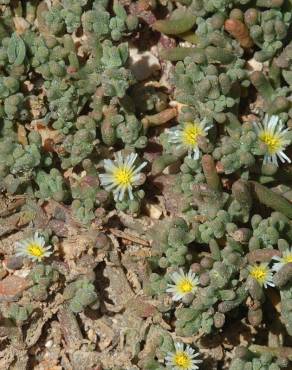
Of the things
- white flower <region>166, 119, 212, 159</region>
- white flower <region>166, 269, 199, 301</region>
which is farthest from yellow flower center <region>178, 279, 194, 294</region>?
white flower <region>166, 119, 212, 159</region>

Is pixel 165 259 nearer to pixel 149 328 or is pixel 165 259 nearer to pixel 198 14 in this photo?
pixel 149 328

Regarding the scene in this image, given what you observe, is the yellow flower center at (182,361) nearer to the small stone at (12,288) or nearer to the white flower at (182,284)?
the white flower at (182,284)

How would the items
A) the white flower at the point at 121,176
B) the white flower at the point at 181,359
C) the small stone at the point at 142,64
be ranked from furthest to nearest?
the small stone at the point at 142,64, the white flower at the point at 121,176, the white flower at the point at 181,359

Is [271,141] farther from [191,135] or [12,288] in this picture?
[12,288]

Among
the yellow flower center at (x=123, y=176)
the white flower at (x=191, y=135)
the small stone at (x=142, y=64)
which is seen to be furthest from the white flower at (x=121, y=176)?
the small stone at (x=142, y=64)

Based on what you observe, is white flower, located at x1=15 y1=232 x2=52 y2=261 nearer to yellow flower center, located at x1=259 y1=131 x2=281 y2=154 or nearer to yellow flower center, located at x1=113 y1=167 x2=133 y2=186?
yellow flower center, located at x1=113 y1=167 x2=133 y2=186

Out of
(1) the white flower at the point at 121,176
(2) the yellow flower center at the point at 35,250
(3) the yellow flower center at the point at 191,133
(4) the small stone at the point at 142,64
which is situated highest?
(4) the small stone at the point at 142,64
